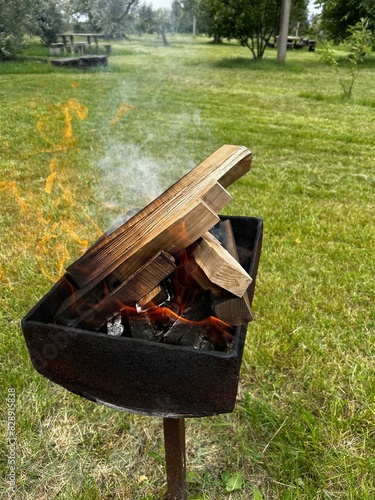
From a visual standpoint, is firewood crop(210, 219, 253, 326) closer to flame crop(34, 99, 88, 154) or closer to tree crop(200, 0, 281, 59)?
flame crop(34, 99, 88, 154)

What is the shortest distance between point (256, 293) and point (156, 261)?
1.87 m

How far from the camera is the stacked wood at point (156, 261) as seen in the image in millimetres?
1278

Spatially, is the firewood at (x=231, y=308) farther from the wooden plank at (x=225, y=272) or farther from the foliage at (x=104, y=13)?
the foliage at (x=104, y=13)

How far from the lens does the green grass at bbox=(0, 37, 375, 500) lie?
6.38ft

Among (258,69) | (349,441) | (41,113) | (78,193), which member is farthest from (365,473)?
(258,69)

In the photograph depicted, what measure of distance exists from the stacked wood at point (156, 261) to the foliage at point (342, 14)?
305 inches

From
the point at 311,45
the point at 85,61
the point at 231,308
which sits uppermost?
the point at 85,61

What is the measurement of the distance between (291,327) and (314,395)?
522 millimetres

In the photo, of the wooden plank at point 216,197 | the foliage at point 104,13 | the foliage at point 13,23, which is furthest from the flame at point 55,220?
the wooden plank at point 216,197

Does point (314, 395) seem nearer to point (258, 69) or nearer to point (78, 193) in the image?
point (78, 193)

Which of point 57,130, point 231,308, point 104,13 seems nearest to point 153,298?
point 231,308

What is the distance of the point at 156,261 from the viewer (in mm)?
1281

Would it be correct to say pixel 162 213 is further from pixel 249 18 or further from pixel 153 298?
pixel 249 18

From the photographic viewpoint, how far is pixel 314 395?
7.40 feet
